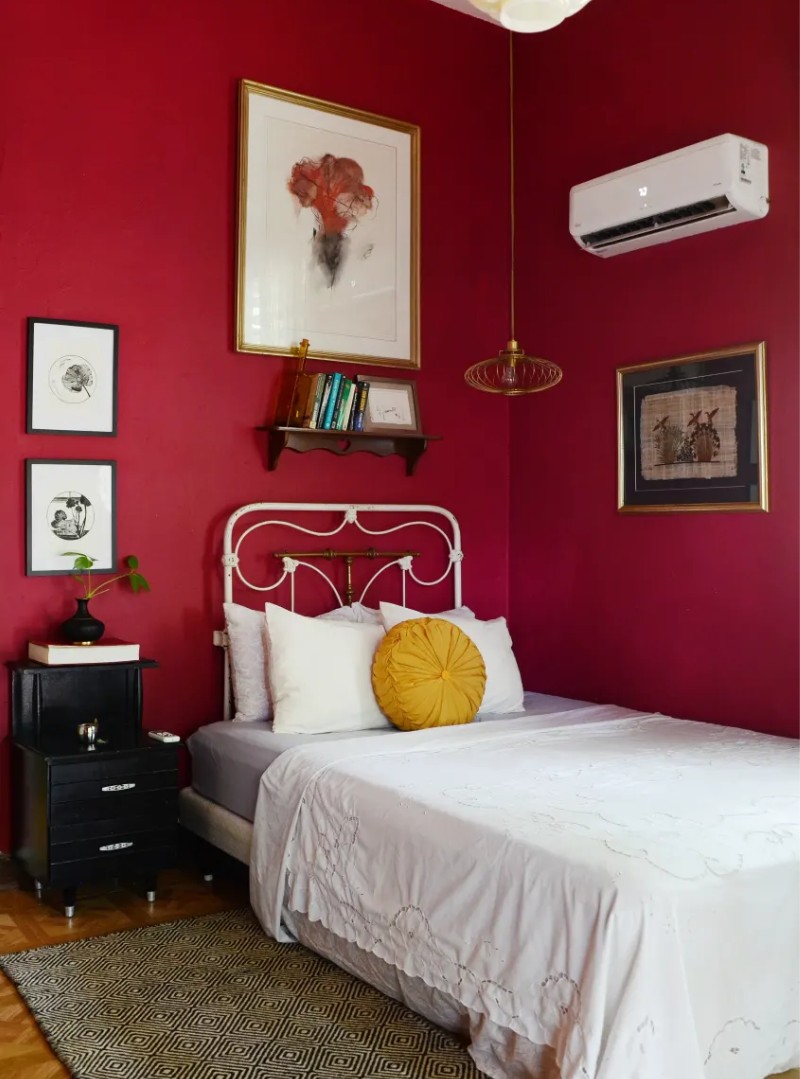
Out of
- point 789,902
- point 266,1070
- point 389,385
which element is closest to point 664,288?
point 389,385

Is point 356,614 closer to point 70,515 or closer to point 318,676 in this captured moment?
point 318,676

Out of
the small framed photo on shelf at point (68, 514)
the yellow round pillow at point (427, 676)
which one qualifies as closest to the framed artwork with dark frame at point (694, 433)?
the yellow round pillow at point (427, 676)

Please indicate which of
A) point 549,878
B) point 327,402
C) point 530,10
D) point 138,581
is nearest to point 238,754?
point 138,581

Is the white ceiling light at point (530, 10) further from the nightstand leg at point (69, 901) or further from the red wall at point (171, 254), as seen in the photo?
the nightstand leg at point (69, 901)

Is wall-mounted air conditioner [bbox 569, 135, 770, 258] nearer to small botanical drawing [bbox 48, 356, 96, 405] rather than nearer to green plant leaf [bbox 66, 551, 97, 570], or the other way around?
small botanical drawing [bbox 48, 356, 96, 405]

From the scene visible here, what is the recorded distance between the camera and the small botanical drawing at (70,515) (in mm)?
3604

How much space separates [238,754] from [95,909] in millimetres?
658

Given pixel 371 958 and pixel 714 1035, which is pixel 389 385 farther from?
pixel 714 1035

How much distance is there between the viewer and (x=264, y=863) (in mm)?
3076

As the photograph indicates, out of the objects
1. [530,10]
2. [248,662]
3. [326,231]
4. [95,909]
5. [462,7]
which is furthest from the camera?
[462,7]

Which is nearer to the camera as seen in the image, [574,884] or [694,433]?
[574,884]

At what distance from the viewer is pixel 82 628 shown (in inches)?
136

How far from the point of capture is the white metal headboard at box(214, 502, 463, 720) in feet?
12.9

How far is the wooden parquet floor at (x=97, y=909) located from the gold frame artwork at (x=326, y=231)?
1973 millimetres
